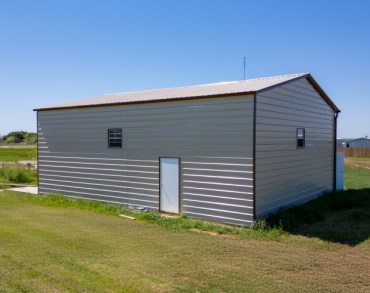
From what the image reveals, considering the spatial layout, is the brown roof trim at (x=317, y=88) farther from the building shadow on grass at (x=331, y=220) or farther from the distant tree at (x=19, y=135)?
the distant tree at (x=19, y=135)

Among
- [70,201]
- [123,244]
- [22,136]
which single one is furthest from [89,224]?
[22,136]

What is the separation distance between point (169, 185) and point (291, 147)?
14.6 ft

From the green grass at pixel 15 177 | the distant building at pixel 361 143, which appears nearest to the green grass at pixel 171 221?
the green grass at pixel 15 177

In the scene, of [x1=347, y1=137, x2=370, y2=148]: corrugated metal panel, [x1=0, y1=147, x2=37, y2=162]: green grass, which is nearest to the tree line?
[x1=0, y1=147, x2=37, y2=162]: green grass

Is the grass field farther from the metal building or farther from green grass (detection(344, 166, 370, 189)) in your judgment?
green grass (detection(344, 166, 370, 189))

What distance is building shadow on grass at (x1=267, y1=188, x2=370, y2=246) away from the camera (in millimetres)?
9574

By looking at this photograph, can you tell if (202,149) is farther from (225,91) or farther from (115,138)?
(115,138)

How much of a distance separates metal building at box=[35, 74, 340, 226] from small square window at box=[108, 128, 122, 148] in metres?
0.04

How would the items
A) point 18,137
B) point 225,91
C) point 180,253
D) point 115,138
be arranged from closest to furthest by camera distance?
1. point 180,253
2. point 225,91
3. point 115,138
4. point 18,137

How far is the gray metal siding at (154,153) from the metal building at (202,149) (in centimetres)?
3

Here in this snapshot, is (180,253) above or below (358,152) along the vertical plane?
below

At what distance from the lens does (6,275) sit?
6.44 metres

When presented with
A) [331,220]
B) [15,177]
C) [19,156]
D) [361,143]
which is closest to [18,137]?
[19,156]

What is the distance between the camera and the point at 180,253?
788 centimetres
